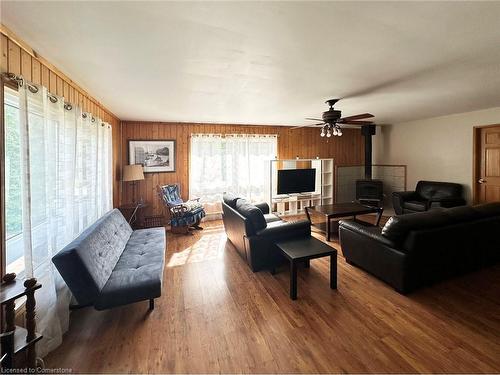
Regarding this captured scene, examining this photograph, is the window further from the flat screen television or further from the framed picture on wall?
the flat screen television

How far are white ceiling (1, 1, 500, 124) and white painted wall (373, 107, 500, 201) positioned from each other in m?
1.89

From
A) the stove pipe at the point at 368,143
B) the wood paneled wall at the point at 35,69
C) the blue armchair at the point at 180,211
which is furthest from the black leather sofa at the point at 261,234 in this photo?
the stove pipe at the point at 368,143

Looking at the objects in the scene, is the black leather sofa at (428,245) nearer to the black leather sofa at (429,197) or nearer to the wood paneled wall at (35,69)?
the black leather sofa at (429,197)

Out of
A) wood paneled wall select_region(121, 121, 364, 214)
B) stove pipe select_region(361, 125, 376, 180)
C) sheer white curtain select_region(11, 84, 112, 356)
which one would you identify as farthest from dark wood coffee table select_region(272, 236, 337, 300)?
stove pipe select_region(361, 125, 376, 180)

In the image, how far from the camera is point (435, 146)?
5.35 metres

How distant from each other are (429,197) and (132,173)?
20.7 ft

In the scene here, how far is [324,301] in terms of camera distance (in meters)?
2.31

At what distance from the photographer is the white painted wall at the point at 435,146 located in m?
4.78

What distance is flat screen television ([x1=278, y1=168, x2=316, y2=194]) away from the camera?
5352 millimetres

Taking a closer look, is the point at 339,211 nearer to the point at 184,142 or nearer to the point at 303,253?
the point at 303,253

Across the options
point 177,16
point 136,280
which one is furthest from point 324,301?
point 177,16

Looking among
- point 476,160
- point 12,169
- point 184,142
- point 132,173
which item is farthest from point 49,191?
point 476,160

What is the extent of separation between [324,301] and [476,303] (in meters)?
1.45

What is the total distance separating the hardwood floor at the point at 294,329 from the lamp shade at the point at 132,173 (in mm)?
→ 2437
